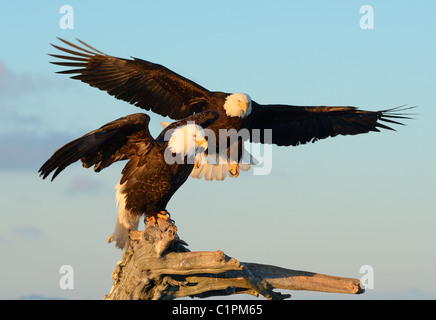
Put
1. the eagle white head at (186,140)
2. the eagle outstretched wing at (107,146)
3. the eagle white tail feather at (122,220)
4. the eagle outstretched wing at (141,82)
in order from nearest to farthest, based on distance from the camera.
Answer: the eagle outstretched wing at (107,146)
the eagle white head at (186,140)
the eagle white tail feather at (122,220)
the eagle outstretched wing at (141,82)

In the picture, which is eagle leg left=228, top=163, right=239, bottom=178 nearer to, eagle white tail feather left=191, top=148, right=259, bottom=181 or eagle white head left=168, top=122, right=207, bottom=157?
eagle white tail feather left=191, top=148, right=259, bottom=181

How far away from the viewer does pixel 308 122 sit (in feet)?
33.1

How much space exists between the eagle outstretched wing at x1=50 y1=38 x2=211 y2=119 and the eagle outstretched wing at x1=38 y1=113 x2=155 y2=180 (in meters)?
2.10

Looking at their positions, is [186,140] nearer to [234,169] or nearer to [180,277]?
[180,277]

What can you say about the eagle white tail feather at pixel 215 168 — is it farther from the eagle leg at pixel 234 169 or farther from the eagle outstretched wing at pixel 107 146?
the eagle outstretched wing at pixel 107 146

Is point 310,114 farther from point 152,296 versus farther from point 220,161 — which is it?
point 152,296

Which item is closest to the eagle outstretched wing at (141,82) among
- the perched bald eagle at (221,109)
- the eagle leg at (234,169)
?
the perched bald eagle at (221,109)

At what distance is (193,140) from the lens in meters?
6.64

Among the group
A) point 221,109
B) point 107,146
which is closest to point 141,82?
point 221,109

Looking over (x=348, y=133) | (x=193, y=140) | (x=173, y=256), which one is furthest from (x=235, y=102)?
(x=173, y=256)

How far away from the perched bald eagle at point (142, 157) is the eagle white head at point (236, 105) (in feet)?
7.28

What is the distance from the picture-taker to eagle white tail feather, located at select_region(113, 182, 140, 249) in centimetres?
691

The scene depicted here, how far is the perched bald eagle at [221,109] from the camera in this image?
28.8ft

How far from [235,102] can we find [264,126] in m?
0.93
